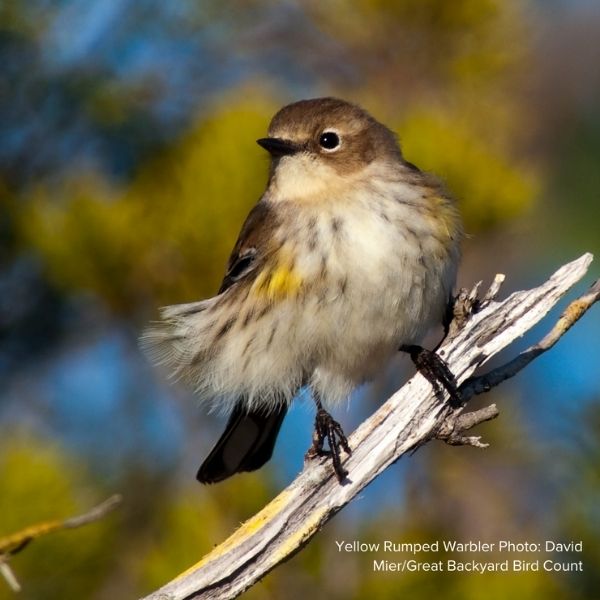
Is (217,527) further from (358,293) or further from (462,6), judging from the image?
(462,6)

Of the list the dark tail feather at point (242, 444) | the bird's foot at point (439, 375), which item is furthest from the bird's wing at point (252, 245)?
the bird's foot at point (439, 375)

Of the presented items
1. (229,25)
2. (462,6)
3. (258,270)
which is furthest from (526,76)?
(258,270)

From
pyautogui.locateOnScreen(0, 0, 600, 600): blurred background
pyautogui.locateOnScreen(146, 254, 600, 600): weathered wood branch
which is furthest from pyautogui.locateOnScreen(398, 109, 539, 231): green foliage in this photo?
pyautogui.locateOnScreen(146, 254, 600, 600): weathered wood branch

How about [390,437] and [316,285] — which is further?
[316,285]

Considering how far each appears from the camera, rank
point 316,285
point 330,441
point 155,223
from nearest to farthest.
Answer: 1. point 330,441
2. point 316,285
3. point 155,223

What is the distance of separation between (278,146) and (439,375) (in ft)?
4.39

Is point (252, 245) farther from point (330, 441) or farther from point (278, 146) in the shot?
point (330, 441)

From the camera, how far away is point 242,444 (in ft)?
14.4

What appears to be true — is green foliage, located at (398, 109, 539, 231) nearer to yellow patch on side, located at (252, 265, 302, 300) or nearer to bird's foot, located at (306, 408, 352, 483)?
yellow patch on side, located at (252, 265, 302, 300)

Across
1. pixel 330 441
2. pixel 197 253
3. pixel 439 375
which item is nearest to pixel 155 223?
pixel 197 253

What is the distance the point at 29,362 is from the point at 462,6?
2.29 metres

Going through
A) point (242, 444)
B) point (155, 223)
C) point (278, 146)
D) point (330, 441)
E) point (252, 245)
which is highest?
point (155, 223)

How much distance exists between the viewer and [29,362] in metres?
4.60

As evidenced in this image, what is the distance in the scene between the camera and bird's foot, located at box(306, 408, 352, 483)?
3240 mm
